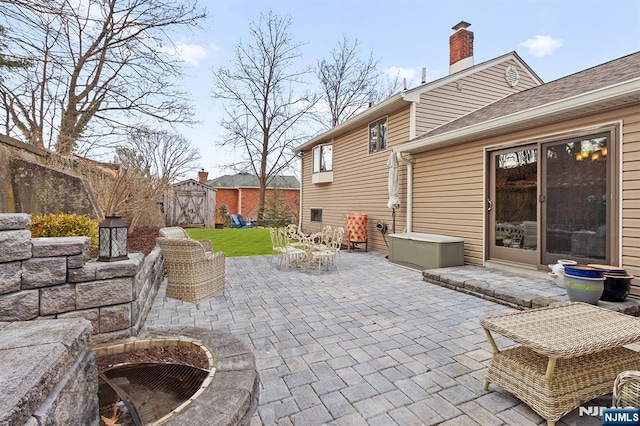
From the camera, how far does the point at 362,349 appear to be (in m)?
2.75

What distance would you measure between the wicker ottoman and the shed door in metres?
16.7

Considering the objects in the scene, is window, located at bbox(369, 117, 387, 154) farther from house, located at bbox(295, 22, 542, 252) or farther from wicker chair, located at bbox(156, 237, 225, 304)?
wicker chair, located at bbox(156, 237, 225, 304)

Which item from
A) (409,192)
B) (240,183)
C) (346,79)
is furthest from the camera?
(240,183)

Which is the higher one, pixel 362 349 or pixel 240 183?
pixel 240 183

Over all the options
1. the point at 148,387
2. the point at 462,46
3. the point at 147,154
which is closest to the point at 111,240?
the point at 148,387

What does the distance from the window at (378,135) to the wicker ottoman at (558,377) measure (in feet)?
23.5

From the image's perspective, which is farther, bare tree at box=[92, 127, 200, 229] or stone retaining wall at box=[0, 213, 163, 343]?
bare tree at box=[92, 127, 200, 229]

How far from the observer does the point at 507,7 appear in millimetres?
8008

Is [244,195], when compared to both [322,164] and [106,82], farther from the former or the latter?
[106,82]

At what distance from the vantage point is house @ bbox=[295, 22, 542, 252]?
25.2 feet

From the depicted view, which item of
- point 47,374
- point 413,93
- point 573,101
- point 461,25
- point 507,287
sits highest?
point 461,25

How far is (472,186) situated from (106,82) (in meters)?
8.99

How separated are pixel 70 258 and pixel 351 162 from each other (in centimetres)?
885

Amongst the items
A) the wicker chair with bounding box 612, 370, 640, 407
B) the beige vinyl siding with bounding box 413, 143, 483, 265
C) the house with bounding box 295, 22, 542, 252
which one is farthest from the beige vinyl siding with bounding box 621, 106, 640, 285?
the wicker chair with bounding box 612, 370, 640, 407
